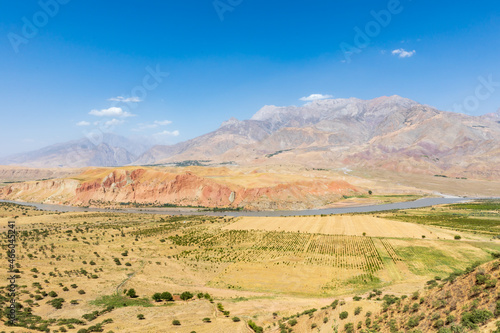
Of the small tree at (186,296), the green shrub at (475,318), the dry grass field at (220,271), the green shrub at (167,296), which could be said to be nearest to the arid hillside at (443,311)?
the green shrub at (475,318)

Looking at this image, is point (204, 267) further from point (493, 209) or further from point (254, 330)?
point (493, 209)

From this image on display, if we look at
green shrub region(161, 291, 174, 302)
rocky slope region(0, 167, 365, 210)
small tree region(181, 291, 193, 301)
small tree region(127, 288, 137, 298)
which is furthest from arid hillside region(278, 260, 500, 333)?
rocky slope region(0, 167, 365, 210)

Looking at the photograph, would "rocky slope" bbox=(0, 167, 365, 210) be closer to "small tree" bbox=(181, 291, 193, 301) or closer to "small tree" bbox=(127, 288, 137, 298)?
"small tree" bbox=(181, 291, 193, 301)

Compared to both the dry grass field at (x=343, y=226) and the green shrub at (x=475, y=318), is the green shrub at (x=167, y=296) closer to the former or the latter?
the green shrub at (x=475, y=318)

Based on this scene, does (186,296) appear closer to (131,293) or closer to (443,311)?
(131,293)

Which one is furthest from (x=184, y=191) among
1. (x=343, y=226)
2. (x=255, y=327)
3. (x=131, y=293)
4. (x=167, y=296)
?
(x=255, y=327)

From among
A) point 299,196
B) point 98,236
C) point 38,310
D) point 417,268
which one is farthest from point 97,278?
point 299,196
